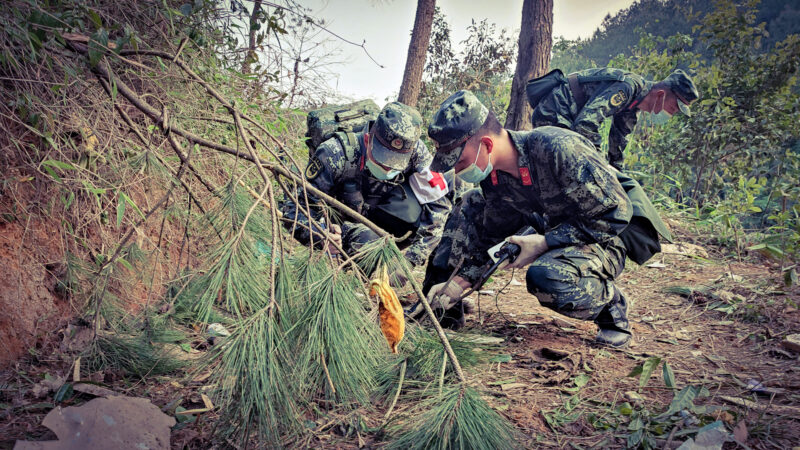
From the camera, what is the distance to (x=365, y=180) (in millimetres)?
3398

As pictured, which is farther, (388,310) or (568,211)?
(568,211)

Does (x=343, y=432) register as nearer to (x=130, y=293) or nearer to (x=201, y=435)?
(x=201, y=435)

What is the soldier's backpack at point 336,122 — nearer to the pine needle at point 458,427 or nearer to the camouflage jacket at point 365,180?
the camouflage jacket at point 365,180

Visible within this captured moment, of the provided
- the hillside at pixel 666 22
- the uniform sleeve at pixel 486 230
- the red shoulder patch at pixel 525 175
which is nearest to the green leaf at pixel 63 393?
the uniform sleeve at pixel 486 230

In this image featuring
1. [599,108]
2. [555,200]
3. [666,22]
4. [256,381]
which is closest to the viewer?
[256,381]

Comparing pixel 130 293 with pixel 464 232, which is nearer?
pixel 130 293

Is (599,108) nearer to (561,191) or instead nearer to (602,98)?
(602,98)

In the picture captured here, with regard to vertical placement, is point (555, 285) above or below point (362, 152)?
below

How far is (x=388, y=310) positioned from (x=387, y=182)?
6.48ft

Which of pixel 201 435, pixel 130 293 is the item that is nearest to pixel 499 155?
pixel 201 435

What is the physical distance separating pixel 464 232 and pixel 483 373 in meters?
1.01

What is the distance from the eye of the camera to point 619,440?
159cm

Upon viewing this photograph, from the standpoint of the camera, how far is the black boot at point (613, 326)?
7.92 ft

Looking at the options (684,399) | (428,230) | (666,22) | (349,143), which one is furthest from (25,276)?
(666,22)
